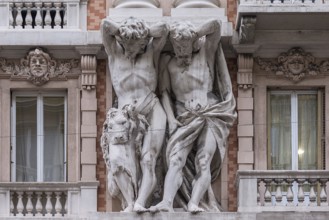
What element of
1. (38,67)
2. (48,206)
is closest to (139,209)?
(48,206)

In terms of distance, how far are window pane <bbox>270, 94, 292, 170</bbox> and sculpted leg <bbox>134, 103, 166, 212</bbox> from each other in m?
2.20

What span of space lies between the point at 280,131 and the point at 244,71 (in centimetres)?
134

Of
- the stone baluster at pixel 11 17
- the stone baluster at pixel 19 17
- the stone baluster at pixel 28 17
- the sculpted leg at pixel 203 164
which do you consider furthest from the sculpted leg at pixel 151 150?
the stone baluster at pixel 11 17

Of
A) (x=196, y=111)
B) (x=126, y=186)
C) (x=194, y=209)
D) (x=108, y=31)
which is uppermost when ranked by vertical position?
(x=108, y=31)

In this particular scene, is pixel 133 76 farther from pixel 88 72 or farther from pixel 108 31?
pixel 88 72

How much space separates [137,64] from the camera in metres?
35.4

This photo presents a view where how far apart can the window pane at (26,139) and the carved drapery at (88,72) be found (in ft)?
3.55

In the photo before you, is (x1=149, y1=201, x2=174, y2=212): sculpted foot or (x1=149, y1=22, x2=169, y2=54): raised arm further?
(x1=149, y1=22, x2=169, y2=54): raised arm

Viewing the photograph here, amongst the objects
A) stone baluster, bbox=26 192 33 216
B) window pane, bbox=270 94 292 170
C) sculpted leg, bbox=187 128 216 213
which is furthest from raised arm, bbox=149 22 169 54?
stone baluster, bbox=26 192 33 216

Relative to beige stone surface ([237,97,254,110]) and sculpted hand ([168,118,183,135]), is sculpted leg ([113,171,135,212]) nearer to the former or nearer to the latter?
sculpted hand ([168,118,183,135])

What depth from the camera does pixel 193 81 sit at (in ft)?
116

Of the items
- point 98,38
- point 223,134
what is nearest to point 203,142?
point 223,134

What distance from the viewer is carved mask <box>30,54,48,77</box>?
36.0 m

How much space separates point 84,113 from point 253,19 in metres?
3.61
